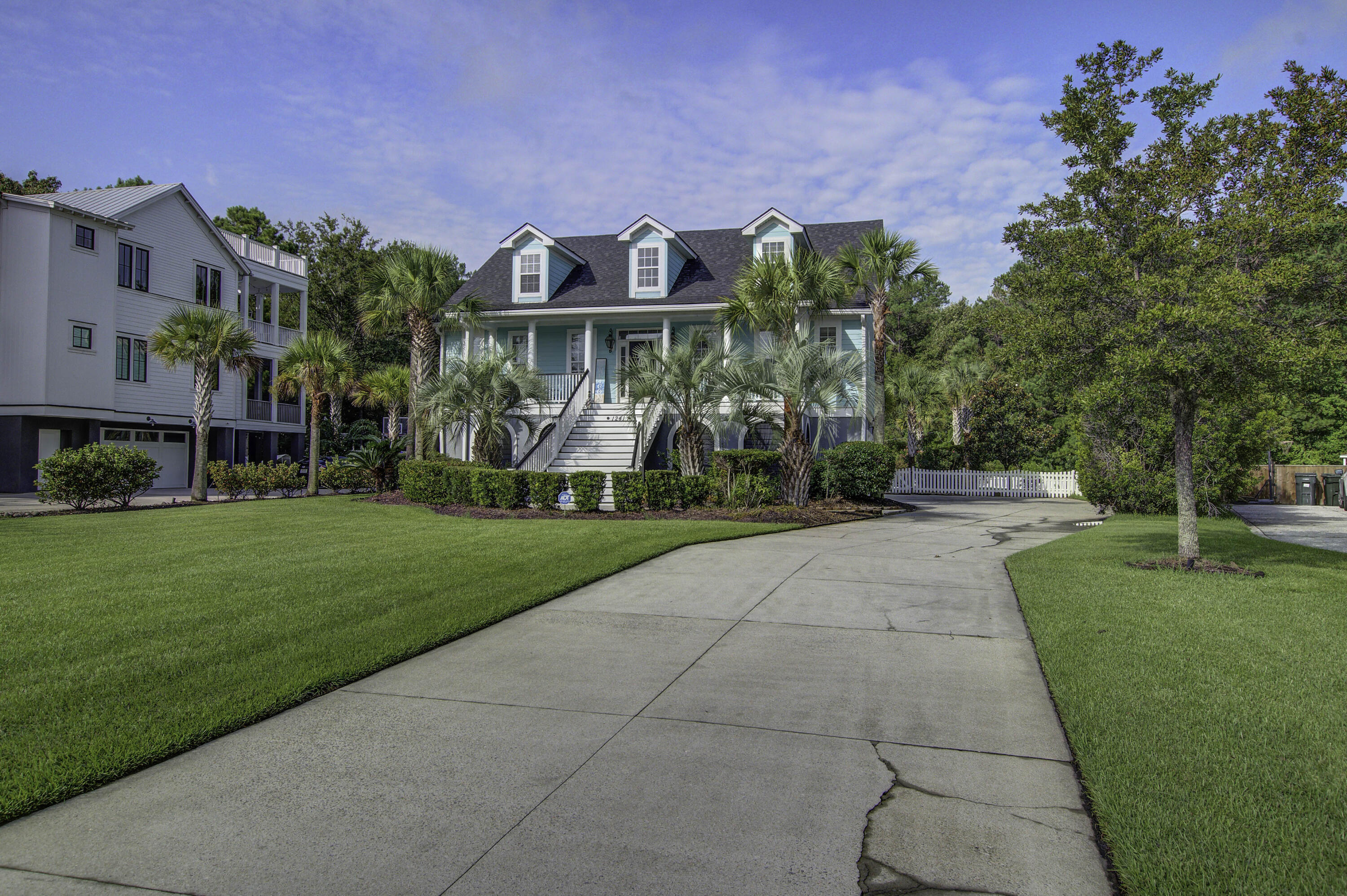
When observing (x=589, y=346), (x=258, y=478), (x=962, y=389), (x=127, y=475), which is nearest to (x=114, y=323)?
(x=258, y=478)

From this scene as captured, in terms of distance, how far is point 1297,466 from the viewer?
25203 mm

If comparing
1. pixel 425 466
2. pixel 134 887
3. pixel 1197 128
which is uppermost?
pixel 1197 128

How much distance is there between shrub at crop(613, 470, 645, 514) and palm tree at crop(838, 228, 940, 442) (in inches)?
352

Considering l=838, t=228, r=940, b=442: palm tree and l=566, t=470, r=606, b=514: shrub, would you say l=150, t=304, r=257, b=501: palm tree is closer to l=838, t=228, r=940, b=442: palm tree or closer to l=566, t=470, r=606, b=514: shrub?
l=566, t=470, r=606, b=514: shrub

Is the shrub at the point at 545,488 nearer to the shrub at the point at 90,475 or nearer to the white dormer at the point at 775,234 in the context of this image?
the shrub at the point at 90,475

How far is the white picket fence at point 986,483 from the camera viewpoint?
87.3 feet

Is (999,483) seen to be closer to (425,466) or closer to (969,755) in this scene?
(425,466)

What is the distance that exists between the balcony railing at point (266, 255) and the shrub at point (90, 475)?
45.1 ft

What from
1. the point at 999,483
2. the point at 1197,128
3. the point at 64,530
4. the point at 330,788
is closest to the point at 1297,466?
the point at 999,483

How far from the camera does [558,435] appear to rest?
65.3 ft

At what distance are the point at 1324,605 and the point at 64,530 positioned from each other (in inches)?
688

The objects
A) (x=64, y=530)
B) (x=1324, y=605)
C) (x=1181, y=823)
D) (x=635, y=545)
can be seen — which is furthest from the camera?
(x=64, y=530)

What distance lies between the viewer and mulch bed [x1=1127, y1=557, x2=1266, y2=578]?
9109mm

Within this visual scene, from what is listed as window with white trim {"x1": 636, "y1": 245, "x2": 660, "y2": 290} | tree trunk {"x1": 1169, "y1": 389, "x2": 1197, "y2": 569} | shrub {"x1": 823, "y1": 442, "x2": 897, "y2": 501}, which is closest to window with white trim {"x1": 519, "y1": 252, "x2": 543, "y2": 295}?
window with white trim {"x1": 636, "y1": 245, "x2": 660, "y2": 290}
